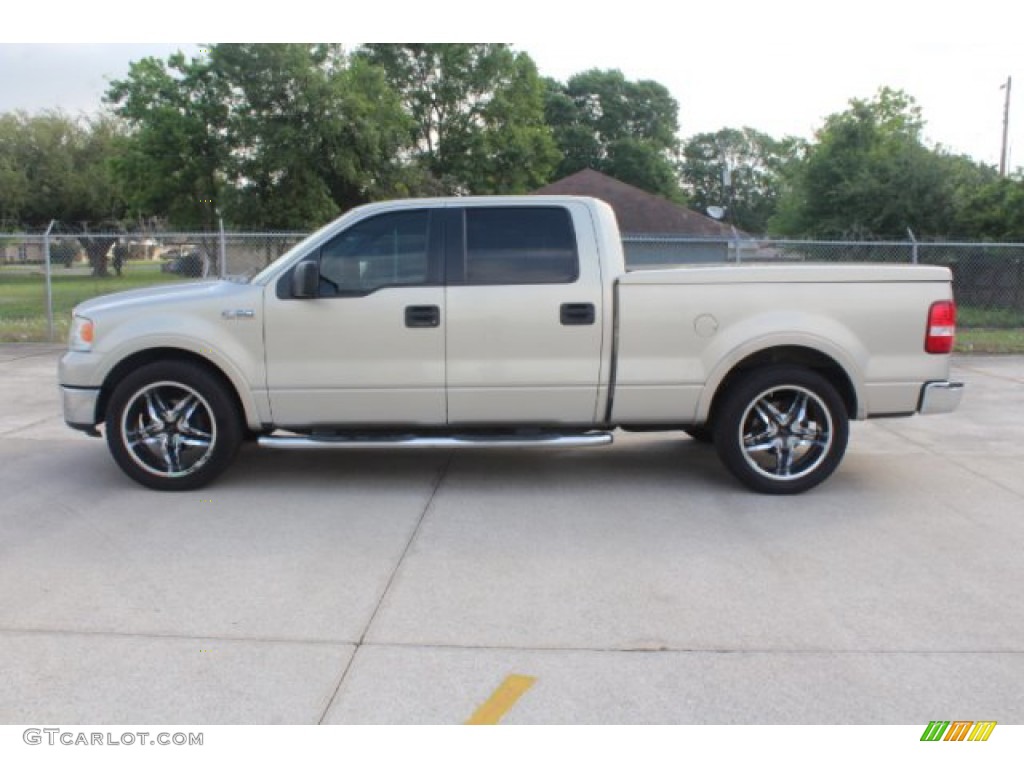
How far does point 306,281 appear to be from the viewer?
5.86m

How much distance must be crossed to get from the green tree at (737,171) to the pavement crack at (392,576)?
89.4 m

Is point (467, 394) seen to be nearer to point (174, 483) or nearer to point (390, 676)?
point (174, 483)

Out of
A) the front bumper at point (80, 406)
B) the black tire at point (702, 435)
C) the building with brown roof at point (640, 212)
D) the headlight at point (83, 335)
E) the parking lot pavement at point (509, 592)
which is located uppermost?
the building with brown roof at point (640, 212)

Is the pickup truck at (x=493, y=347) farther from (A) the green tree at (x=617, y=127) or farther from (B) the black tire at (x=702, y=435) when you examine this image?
(A) the green tree at (x=617, y=127)

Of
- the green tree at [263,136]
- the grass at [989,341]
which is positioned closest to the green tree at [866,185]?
the grass at [989,341]

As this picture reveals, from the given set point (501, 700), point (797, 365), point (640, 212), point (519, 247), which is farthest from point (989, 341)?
point (501, 700)

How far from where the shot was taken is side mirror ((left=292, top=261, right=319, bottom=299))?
5.86 m

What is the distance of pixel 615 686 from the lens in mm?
3510

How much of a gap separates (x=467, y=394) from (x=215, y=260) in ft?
44.3

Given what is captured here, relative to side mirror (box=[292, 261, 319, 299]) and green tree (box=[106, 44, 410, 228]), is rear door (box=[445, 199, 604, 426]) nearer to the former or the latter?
side mirror (box=[292, 261, 319, 299])

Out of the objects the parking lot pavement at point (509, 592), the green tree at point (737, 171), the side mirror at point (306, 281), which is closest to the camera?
the parking lot pavement at point (509, 592)

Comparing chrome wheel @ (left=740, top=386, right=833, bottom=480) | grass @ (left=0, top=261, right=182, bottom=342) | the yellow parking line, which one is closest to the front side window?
chrome wheel @ (left=740, top=386, right=833, bottom=480)

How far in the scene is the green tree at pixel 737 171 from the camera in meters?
94.9
